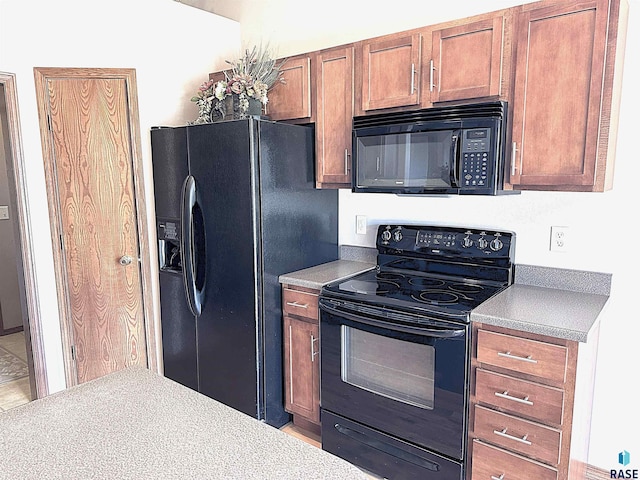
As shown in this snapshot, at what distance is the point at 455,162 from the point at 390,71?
568 millimetres

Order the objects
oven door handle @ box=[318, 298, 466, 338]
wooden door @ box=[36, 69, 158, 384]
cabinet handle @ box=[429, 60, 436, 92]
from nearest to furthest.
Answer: oven door handle @ box=[318, 298, 466, 338] < cabinet handle @ box=[429, 60, 436, 92] < wooden door @ box=[36, 69, 158, 384]

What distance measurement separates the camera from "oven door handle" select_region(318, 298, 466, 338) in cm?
183

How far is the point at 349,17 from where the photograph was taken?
270 cm

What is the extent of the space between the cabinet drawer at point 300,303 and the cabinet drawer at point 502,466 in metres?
0.95

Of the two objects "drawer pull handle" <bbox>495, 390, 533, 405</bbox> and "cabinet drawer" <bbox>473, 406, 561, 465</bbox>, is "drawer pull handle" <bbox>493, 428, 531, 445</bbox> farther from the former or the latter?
"drawer pull handle" <bbox>495, 390, 533, 405</bbox>

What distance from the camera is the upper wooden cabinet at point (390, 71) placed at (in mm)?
2104

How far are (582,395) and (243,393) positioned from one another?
163cm

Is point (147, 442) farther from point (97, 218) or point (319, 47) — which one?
point (319, 47)

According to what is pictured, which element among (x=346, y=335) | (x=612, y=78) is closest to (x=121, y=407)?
(x=346, y=335)

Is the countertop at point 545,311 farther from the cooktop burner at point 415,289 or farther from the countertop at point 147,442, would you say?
the countertop at point 147,442

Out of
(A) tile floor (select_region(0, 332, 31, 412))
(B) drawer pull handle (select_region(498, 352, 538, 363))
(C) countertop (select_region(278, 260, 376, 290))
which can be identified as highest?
(C) countertop (select_region(278, 260, 376, 290))

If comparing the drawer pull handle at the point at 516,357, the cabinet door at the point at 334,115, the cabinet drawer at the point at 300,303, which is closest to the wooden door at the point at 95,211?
the cabinet drawer at the point at 300,303

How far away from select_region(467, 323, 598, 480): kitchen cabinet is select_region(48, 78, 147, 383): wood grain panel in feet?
7.02

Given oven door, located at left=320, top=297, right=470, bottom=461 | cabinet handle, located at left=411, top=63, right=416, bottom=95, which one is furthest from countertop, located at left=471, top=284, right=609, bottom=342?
cabinet handle, located at left=411, top=63, right=416, bottom=95
